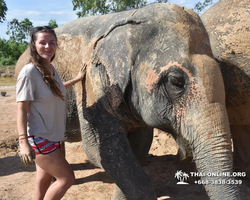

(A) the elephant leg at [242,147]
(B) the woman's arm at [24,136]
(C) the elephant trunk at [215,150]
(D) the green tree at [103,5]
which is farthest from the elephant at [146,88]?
(D) the green tree at [103,5]

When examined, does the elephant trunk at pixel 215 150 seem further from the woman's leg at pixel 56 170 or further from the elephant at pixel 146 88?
the woman's leg at pixel 56 170

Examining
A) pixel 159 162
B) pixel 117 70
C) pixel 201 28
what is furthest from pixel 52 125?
pixel 159 162

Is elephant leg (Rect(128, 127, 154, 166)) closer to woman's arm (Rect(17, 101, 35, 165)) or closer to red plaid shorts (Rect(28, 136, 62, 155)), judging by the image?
red plaid shorts (Rect(28, 136, 62, 155))

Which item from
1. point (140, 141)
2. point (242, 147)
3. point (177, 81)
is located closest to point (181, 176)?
point (140, 141)

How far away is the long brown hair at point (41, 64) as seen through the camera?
8.10 feet

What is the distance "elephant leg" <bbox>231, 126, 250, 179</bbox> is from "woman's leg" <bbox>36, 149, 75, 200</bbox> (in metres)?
2.50

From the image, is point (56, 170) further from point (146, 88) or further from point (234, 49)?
point (234, 49)

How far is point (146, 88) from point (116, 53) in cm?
45

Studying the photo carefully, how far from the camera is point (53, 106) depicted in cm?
254

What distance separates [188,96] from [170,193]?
1.98 m

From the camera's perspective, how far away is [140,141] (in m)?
4.12

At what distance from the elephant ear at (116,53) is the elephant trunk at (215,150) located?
0.77 m

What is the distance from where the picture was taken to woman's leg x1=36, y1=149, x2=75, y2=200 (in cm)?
251

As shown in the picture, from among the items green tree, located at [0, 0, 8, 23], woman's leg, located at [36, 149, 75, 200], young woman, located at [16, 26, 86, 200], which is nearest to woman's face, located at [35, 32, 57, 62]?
young woman, located at [16, 26, 86, 200]
